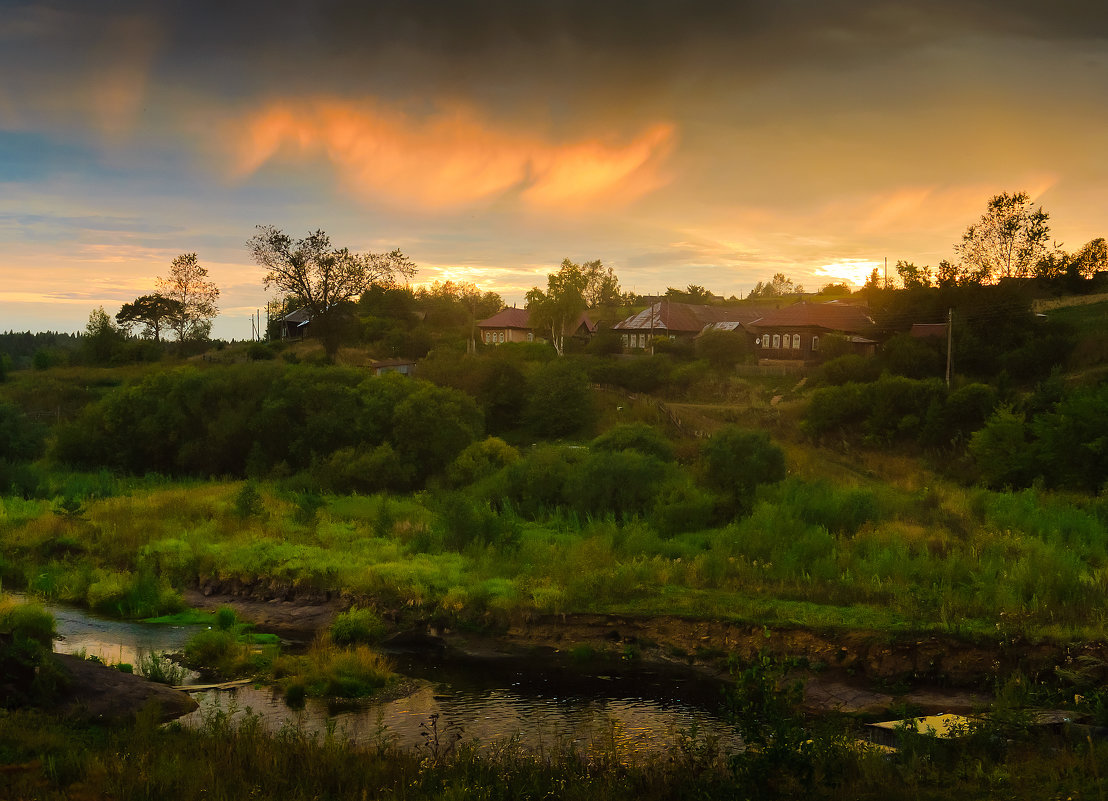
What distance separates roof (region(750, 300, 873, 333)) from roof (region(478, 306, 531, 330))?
2692 centimetres

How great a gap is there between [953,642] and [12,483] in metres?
33.5

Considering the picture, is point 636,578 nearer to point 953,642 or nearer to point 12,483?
point 953,642

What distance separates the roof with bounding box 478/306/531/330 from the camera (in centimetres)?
8769

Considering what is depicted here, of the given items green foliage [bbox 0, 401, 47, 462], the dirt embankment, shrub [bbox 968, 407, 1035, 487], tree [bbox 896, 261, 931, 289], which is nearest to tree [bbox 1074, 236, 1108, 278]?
tree [bbox 896, 261, 931, 289]

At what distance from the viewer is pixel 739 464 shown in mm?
26125

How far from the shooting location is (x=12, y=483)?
34281mm

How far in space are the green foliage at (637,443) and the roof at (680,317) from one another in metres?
40.8

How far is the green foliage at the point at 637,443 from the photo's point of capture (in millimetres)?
32562

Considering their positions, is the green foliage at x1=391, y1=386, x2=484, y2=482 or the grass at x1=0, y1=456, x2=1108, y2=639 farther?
the green foliage at x1=391, y1=386, x2=484, y2=482

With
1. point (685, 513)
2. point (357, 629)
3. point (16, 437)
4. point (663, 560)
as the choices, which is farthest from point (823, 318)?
point (357, 629)

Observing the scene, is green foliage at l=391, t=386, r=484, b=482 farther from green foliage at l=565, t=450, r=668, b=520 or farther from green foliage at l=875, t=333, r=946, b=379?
green foliage at l=875, t=333, r=946, b=379

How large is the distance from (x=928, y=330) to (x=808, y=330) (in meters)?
9.18

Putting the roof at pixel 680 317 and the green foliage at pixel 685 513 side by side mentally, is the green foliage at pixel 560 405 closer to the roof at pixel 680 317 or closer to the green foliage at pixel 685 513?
the green foliage at pixel 685 513

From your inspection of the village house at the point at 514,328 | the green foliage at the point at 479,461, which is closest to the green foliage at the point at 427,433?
the green foliage at the point at 479,461
